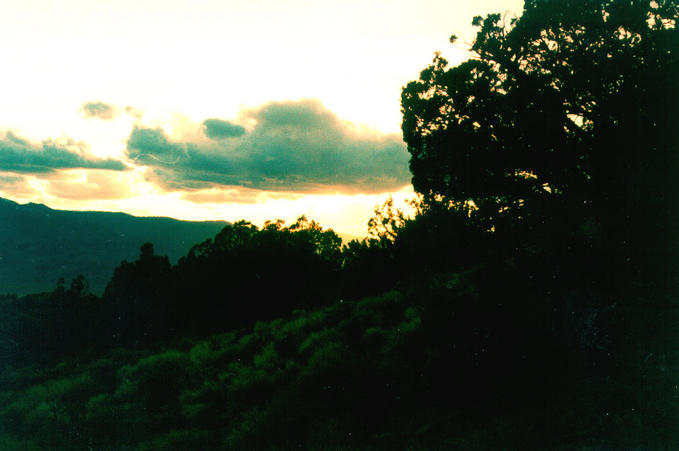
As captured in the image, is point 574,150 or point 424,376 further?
point 574,150

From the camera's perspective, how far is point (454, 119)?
667 inches

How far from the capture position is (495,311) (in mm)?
8500

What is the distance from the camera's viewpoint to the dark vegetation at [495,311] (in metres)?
7.80

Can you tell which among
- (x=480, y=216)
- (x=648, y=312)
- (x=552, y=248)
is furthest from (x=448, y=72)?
(x=648, y=312)

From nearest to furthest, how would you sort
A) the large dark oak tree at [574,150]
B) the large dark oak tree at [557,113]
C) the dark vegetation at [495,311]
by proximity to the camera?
the dark vegetation at [495,311]
the large dark oak tree at [574,150]
the large dark oak tree at [557,113]

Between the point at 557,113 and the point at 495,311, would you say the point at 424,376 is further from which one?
the point at 557,113

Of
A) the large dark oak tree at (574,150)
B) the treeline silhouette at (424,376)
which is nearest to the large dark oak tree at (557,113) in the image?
the large dark oak tree at (574,150)

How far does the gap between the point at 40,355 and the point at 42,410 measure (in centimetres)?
1887

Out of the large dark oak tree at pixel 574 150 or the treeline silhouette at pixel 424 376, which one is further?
the large dark oak tree at pixel 574 150

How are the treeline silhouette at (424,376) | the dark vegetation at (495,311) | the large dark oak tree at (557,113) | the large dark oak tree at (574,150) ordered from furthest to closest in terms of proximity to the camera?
1. the large dark oak tree at (557,113)
2. the large dark oak tree at (574,150)
3. the dark vegetation at (495,311)
4. the treeline silhouette at (424,376)

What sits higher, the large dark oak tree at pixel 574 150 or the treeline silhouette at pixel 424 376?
the large dark oak tree at pixel 574 150

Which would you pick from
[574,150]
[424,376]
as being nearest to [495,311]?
[424,376]

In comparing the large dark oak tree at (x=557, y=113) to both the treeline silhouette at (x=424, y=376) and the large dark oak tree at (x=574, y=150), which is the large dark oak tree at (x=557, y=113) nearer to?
the large dark oak tree at (x=574, y=150)

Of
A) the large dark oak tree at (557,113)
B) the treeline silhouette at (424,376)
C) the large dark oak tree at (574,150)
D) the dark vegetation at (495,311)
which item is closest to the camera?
the treeline silhouette at (424,376)
